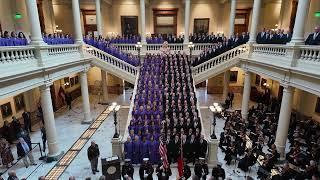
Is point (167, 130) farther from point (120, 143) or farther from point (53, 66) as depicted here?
point (53, 66)

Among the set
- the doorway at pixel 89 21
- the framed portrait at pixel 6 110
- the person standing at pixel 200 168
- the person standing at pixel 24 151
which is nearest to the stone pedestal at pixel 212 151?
the person standing at pixel 200 168

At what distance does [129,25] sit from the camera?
2277cm

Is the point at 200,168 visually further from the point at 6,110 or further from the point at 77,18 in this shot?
the point at 6,110

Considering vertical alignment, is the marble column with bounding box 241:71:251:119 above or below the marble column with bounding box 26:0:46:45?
below

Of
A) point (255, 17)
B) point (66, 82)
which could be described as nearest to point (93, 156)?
point (255, 17)

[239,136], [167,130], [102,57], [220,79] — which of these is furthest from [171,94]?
[220,79]

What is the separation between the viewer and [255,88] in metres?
19.7

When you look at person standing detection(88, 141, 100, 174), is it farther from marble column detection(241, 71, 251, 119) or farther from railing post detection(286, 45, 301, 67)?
marble column detection(241, 71, 251, 119)

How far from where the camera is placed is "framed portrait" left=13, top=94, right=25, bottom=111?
44.8ft

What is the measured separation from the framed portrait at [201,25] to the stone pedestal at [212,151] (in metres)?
15.4

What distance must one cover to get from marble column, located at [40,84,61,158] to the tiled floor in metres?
0.60

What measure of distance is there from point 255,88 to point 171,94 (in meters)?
10.5

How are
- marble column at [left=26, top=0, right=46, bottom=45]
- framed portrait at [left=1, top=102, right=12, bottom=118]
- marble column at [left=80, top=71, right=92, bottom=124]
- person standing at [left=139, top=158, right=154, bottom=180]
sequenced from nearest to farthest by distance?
person standing at [left=139, top=158, right=154, bottom=180] → marble column at [left=26, top=0, right=46, bottom=45] → framed portrait at [left=1, top=102, right=12, bottom=118] → marble column at [left=80, top=71, right=92, bottom=124]

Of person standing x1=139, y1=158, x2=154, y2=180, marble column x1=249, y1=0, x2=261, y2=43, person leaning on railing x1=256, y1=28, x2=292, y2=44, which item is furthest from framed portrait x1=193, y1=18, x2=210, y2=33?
person standing x1=139, y1=158, x2=154, y2=180
